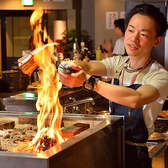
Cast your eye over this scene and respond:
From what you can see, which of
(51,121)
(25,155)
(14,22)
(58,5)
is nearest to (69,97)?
(51,121)

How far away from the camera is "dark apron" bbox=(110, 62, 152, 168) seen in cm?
258

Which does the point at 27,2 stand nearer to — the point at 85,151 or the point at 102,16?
the point at 102,16

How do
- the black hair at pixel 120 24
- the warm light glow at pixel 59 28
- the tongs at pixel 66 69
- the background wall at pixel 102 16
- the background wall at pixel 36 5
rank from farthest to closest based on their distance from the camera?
the warm light glow at pixel 59 28
the background wall at pixel 36 5
the background wall at pixel 102 16
the black hair at pixel 120 24
the tongs at pixel 66 69

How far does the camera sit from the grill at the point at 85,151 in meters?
1.83

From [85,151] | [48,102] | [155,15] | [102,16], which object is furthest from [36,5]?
[85,151]

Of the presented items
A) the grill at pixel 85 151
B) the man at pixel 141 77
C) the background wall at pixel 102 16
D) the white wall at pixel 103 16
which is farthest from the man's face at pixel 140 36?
the white wall at pixel 103 16

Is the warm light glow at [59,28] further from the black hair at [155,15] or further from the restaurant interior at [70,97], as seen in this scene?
the black hair at [155,15]

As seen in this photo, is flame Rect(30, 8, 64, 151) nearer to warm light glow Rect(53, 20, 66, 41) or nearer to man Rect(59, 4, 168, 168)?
man Rect(59, 4, 168, 168)

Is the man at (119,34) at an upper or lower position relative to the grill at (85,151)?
upper

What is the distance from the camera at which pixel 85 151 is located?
2148 mm

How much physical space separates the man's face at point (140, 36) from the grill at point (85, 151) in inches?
15.0

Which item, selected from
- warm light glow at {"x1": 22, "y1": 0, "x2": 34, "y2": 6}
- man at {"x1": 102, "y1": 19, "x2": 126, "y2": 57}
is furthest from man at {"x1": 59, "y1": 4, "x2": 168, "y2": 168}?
warm light glow at {"x1": 22, "y1": 0, "x2": 34, "y2": 6}

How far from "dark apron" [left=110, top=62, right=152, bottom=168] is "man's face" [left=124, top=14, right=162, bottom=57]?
0.20 meters

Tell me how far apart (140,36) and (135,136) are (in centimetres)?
56
